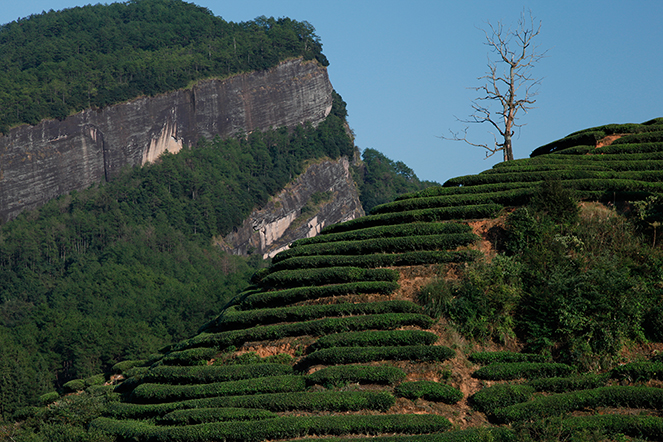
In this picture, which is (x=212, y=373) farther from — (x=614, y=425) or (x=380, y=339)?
(x=614, y=425)

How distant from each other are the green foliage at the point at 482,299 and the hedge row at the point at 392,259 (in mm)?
1203

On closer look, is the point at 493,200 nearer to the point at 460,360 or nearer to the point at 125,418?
the point at 460,360

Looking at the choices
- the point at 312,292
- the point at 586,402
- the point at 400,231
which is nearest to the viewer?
the point at 586,402

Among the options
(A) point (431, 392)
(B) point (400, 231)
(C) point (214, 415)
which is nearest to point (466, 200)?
(B) point (400, 231)

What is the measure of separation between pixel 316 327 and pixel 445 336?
4.36 metres

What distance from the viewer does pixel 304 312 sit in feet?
78.3

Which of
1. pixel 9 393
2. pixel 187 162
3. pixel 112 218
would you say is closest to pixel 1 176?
pixel 112 218

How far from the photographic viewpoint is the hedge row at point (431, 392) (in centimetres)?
1894

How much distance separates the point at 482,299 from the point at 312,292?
20.3 ft

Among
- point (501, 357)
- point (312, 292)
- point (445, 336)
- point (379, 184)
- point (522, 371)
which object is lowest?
point (522, 371)

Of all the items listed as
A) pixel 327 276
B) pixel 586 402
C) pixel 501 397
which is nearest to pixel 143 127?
pixel 327 276

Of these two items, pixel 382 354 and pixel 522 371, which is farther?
pixel 382 354

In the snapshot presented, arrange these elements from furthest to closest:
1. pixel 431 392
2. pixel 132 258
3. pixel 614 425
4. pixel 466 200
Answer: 1. pixel 132 258
2. pixel 466 200
3. pixel 431 392
4. pixel 614 425

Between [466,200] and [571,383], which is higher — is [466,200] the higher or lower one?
the higher one
